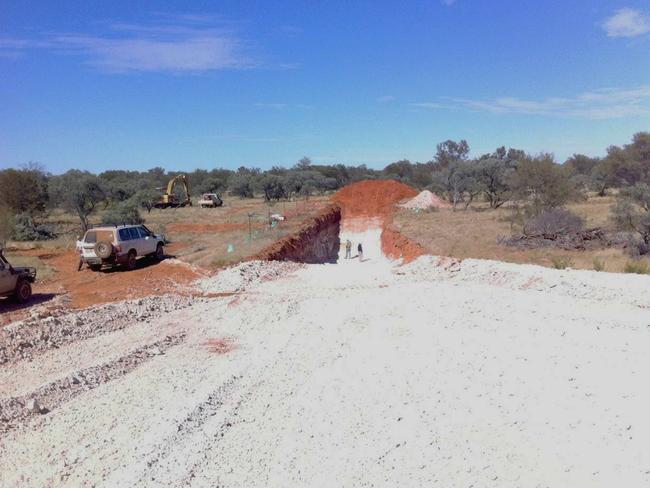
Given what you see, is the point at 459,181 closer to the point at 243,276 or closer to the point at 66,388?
the point at 243,276

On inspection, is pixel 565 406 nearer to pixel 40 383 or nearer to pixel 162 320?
pixel 40 383

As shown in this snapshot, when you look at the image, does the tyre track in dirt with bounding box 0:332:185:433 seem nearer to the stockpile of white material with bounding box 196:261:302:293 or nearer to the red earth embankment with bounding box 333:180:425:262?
the stockpile of white material with bounding box 196:261:302:293

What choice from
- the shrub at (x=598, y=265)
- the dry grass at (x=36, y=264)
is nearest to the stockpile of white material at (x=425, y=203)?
the shrub at (x=598, y=265)

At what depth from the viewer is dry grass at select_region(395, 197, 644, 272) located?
2067 cm

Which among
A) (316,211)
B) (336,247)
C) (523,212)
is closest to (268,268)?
(523,212)

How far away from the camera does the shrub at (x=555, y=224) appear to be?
25.4m

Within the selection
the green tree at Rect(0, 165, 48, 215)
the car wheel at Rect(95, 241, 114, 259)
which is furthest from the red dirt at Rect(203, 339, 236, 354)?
the green tree at Rect(0, 165, 48, 215)

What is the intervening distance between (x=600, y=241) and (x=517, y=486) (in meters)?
20.1

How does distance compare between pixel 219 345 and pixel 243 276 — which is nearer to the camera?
pixel 219 345

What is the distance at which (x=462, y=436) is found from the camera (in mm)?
7426

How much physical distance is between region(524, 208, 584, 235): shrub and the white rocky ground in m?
10.3

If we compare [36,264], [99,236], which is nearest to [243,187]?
[36,264]

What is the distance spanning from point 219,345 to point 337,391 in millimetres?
3884

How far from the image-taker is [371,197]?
6159 cm
